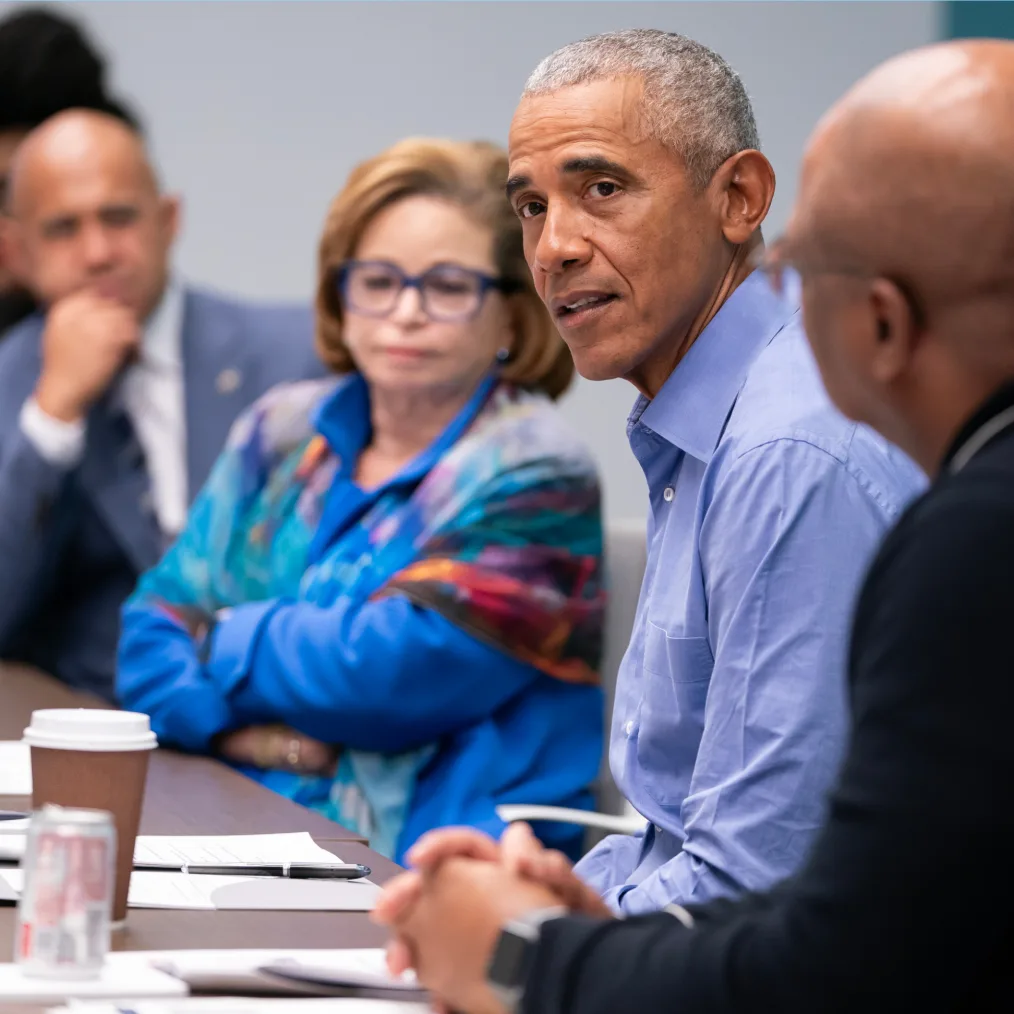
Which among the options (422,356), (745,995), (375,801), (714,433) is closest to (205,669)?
(375,801)

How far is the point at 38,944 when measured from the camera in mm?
978

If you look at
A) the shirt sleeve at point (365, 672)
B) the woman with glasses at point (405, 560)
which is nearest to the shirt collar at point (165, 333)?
the woman with glasses at point (405, 560)

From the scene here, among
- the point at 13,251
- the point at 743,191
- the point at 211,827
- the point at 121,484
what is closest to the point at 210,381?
the point at 121,484

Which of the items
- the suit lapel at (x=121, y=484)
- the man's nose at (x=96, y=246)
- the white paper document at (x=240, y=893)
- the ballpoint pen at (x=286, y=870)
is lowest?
the suit lapel at (x=121, y=484)

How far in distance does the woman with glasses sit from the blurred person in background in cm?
170

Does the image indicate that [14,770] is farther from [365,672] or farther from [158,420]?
[158,420]

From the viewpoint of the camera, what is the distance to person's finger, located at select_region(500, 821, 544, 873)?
3.06 feet

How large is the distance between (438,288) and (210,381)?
916mm

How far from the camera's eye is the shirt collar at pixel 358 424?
2.46 meters

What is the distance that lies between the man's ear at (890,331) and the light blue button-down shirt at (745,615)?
1.01 feet

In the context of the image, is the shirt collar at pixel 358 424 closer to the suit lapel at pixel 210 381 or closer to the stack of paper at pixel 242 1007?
the suit lapel at pixel 210 381

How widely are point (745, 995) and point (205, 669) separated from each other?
1731 mm

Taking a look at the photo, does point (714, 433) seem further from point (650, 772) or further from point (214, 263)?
point (214, 263)

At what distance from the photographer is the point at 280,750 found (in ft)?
7.70
